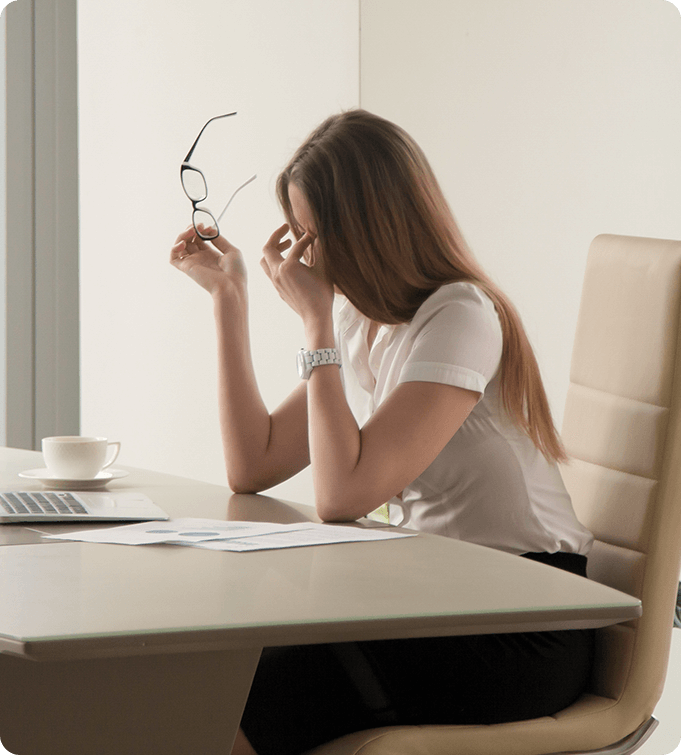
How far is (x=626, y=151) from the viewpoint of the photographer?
2100mm

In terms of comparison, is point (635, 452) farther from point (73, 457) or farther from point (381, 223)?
point (73, 457)

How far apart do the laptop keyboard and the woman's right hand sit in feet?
1.67

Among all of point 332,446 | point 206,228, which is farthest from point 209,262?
point 332,446

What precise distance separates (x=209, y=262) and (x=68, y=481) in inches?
20.0

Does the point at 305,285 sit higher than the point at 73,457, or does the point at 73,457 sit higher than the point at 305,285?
the point at 305,285

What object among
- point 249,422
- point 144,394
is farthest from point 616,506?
point 144,394

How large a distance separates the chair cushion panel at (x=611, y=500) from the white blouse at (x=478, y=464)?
0.03 metres

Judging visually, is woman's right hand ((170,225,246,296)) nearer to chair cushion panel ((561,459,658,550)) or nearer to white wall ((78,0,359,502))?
chair cushion panel ((561,459,658,550))

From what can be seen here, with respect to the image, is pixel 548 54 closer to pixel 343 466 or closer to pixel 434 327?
pixel 434 327

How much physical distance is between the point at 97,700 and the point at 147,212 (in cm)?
261

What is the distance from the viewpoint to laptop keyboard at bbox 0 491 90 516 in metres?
1.16

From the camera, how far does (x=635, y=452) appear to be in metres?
1.18

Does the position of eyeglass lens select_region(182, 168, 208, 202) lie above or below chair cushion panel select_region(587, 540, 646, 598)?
above

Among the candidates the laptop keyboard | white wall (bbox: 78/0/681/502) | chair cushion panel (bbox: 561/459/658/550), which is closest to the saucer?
the laptop keyboard
